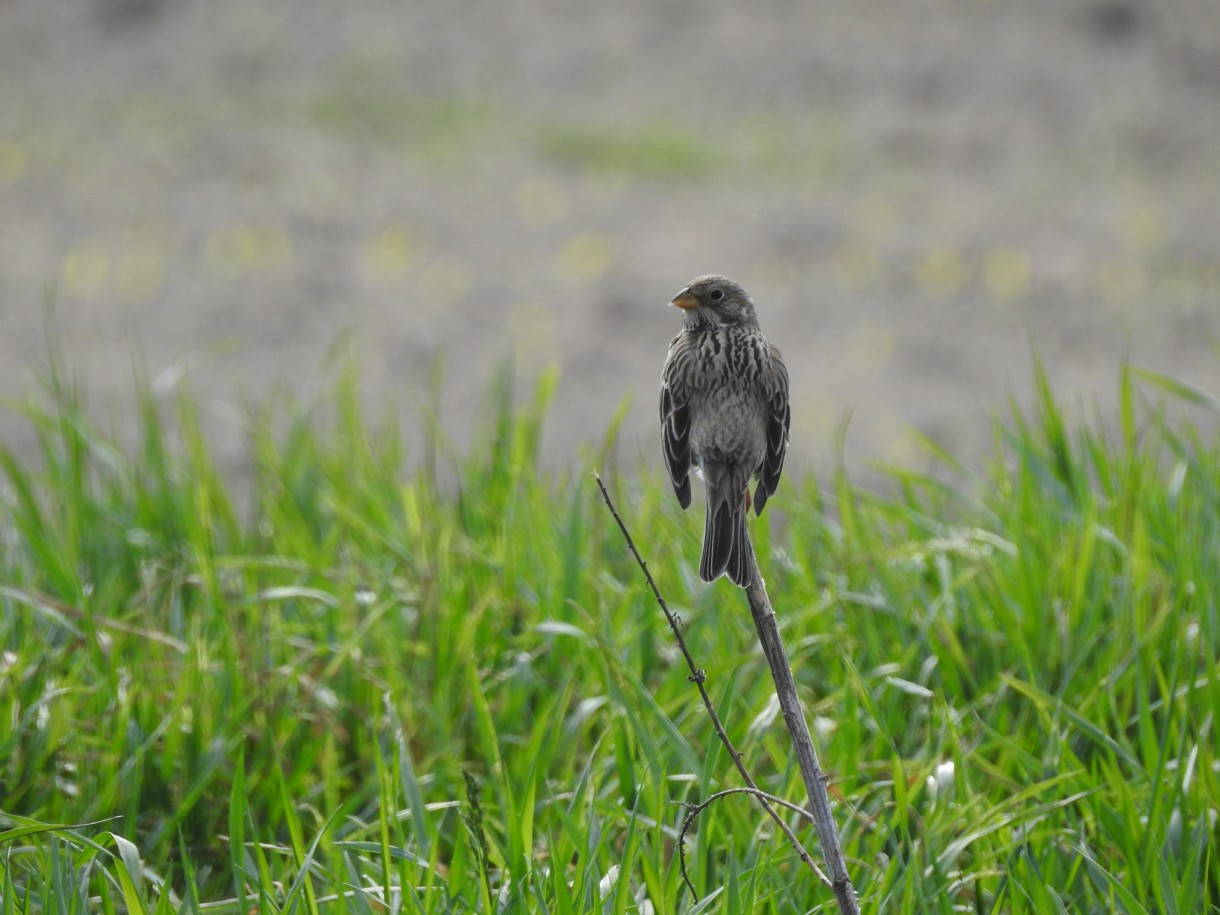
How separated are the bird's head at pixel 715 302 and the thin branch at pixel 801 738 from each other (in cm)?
40

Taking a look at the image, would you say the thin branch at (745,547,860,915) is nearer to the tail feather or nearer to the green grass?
the tail feather

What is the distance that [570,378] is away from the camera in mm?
6875

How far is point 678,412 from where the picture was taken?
1.78m

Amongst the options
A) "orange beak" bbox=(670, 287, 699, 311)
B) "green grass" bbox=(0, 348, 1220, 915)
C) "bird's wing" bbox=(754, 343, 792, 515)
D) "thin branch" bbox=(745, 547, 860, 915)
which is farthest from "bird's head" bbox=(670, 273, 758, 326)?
"green grass" bbox=(0, 348, 1220, 915)

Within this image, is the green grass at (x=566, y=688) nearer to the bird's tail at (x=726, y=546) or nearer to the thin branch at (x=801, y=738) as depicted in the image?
the thin branch at (x=801, y=738)

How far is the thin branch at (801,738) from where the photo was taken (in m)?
1.58

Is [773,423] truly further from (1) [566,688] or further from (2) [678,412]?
(1) [566,688]

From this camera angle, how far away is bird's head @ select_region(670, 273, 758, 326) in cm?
181

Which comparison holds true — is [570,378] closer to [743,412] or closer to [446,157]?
[446,157]

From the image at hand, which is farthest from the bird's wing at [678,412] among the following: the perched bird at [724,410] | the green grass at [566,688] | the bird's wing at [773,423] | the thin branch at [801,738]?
the green grass at [566,688]

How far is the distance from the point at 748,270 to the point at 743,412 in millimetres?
6261

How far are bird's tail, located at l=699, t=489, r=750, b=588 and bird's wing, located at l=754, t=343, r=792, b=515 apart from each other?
66mm

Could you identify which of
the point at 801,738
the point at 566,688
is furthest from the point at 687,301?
the point at 566,688

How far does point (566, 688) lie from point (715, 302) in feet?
4.05
